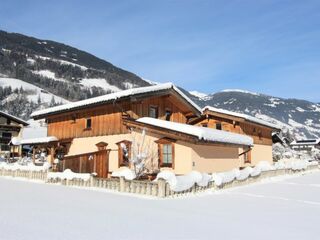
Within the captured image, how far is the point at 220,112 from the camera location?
32.9m

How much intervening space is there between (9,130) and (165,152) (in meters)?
40.3

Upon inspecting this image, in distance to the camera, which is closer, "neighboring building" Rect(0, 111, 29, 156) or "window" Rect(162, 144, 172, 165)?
"window" Rect(162, 144, 172, 165)

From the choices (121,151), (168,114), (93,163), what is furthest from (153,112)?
(93,163)

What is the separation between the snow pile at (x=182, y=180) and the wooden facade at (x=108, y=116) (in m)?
A: 7.69

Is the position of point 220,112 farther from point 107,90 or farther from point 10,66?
point 10,66

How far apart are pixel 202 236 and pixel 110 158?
53.6 ft

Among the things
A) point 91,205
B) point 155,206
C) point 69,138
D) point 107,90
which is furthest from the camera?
point 107,90

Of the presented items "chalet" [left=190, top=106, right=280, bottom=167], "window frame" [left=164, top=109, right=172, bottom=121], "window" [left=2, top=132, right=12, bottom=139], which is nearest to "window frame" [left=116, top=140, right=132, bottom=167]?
"window frame" [left=164, top=109, right=172, bottom=121]

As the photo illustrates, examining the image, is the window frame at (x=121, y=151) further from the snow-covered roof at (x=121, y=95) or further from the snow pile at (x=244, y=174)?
the snow pile at (x=244, y=174)

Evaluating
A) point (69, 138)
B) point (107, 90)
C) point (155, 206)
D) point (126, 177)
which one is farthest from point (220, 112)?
point (107, 90)

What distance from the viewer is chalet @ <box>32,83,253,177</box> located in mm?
20500

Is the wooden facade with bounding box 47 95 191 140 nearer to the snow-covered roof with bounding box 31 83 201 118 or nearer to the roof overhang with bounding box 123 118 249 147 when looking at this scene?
the snow-covered roof with bounding box 31 83 201 118

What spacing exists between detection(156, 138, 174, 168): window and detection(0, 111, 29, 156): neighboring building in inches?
1491

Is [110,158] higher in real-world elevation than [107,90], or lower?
lower
